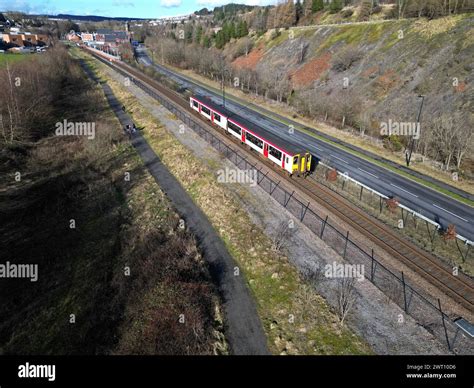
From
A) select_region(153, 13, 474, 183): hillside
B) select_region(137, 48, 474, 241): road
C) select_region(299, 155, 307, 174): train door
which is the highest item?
select_region(153, 13, 474, 183): hillside

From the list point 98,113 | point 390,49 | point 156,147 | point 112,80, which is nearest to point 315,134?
point 156,147

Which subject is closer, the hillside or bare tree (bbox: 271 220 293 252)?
bare tree (bbox: 271 220 293 252)

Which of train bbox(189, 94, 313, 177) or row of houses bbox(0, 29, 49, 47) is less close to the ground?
row of houses bbox(0, 29, 49, 47)

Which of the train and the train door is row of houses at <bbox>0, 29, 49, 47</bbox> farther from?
the train door

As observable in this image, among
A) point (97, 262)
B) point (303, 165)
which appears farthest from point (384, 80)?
point (97, 262)

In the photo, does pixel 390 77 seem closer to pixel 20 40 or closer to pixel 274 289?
pixel 274 289

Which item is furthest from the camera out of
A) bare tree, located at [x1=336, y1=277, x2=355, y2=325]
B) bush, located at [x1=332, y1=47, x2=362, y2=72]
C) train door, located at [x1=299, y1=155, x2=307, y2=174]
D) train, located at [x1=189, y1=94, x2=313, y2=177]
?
bush, located at [x1=332, y1=47, x2=362, y2=72]

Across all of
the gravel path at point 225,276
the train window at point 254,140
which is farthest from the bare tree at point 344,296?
the train window at point 254,140

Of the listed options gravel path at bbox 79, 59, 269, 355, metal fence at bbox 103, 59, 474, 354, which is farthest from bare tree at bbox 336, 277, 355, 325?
gravel path at bbox 79, 59, 269, 355
